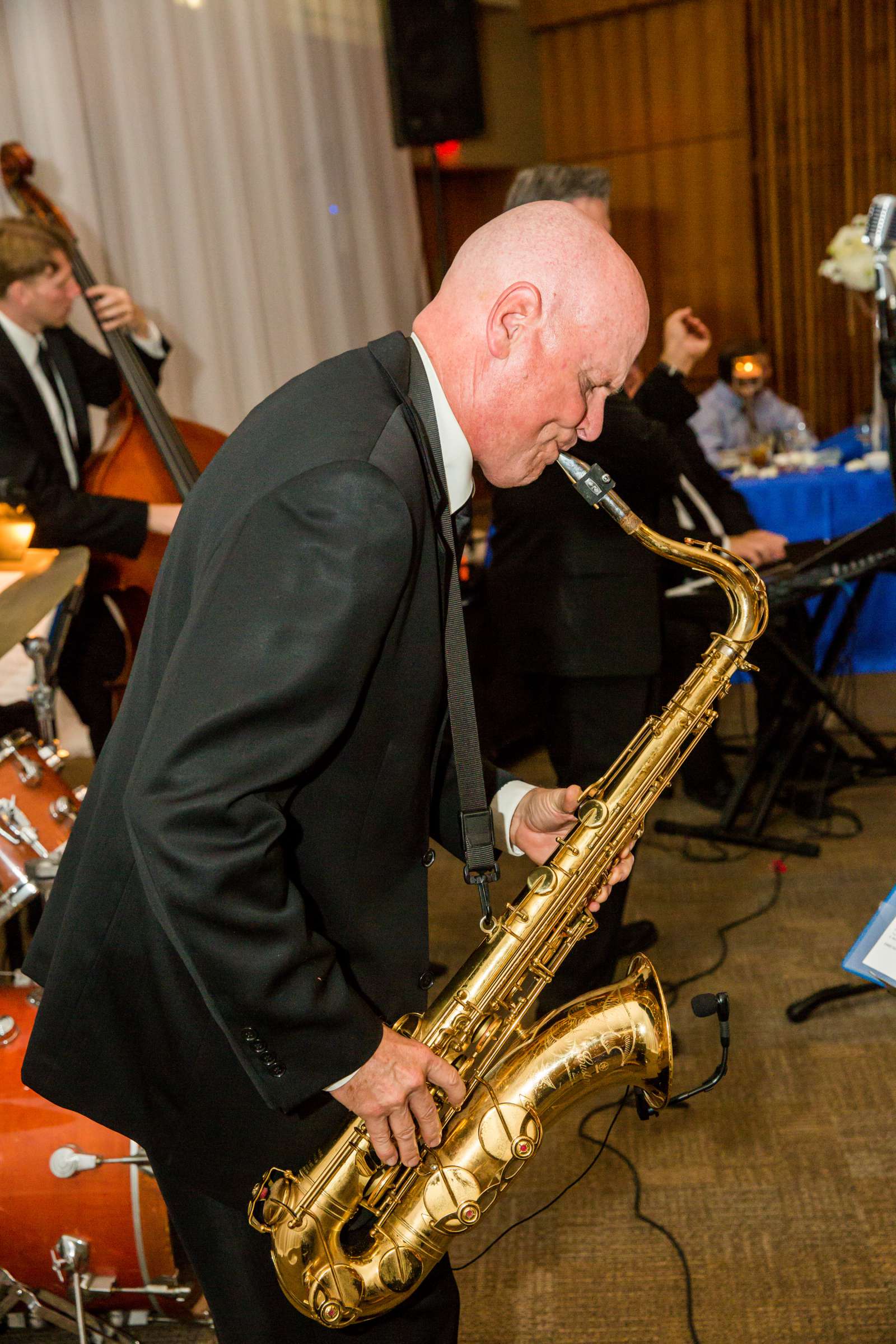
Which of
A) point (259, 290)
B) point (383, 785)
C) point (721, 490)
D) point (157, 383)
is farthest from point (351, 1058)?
point (259, 290)

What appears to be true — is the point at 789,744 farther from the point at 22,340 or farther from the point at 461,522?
the point at 461,522

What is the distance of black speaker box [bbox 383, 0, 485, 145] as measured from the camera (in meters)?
5.40

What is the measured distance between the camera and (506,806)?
1.55 metres

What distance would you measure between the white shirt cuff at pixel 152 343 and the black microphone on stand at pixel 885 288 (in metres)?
1.99

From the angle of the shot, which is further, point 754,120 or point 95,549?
point 754,120

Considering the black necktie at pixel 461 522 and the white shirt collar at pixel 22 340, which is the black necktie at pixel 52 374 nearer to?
the white shirt collar at pixel 22 340

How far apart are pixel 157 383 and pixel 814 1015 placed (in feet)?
8.01

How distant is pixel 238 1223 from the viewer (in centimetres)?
125

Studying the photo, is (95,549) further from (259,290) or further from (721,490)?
(259,290)

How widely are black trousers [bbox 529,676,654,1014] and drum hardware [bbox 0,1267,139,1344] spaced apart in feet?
3.48

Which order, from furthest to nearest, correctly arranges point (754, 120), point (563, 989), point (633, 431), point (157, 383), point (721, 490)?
point (754, 120)
point (721, 490)
point (157, 383)
point (563, 989)
point (633, 431)

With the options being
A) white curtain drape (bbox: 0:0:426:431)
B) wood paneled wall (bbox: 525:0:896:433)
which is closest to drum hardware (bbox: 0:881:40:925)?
white curtain drape (bbox: 0:0:426:431)

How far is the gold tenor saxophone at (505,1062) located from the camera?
124 centimetres

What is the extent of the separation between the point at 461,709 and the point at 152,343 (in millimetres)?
2569
